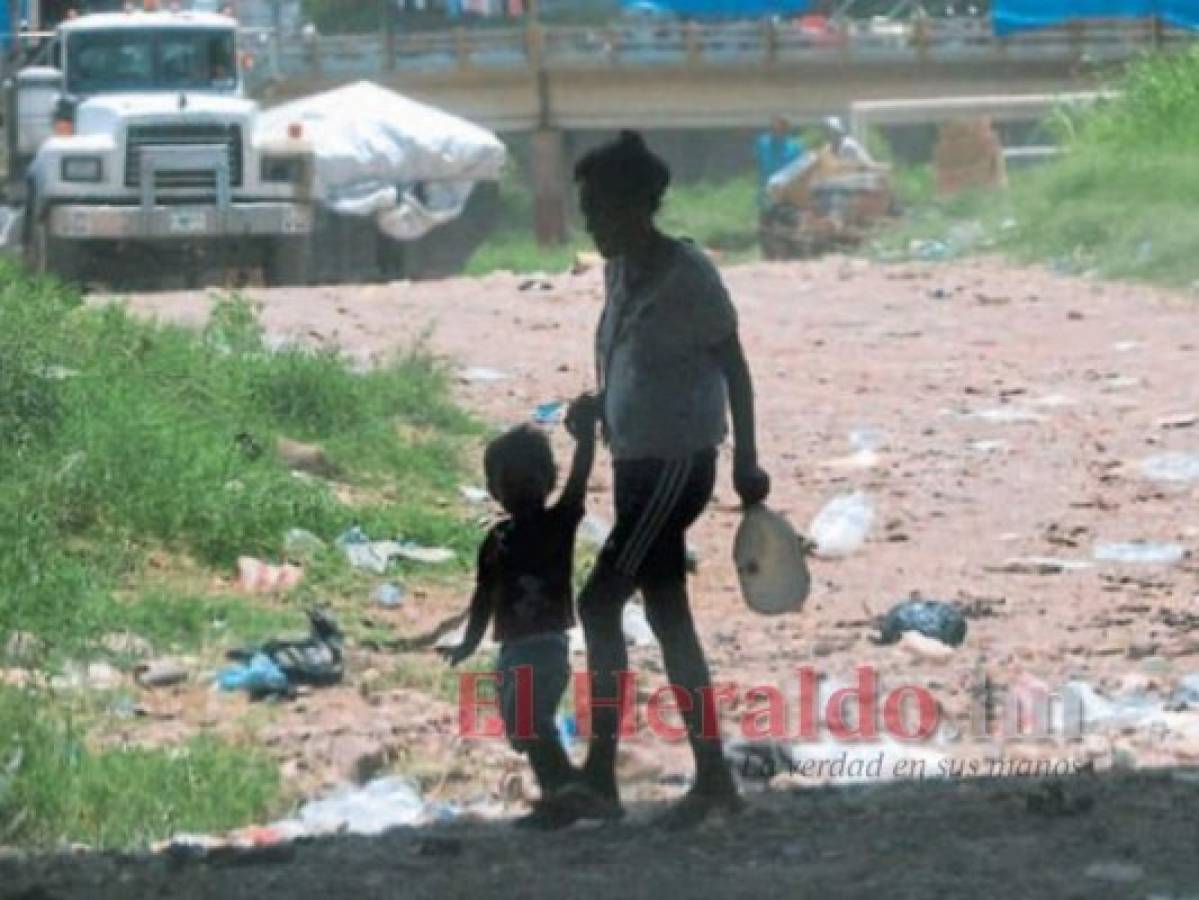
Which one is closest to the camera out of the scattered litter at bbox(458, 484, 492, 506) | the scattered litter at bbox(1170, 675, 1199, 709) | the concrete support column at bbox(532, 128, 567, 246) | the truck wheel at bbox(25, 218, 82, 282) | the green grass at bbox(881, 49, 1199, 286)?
the scattered litter at bbox(1170, 675, 1199, 709)

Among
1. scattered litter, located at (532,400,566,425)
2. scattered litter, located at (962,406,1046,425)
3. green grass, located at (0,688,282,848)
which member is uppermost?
green grass, located at (0,688,282,848)

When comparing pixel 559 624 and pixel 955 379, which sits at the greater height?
pixel 559 624

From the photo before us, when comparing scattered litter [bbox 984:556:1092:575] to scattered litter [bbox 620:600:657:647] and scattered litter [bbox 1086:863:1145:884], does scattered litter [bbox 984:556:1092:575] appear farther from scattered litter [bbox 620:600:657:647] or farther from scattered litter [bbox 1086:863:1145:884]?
scattered litter [bbox 1086:863:1145:884]

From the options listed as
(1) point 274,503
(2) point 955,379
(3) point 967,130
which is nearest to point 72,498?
(1) point 274,503

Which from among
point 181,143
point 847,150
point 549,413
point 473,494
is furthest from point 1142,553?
point 847,150

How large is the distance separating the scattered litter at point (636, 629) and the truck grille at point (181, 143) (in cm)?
1341

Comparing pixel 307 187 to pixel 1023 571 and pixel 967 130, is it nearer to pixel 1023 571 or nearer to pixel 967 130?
pixel 967 130

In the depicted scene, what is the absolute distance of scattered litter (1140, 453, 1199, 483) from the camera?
11531 mm

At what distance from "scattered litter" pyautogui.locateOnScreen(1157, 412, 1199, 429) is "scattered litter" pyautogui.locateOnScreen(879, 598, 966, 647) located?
12.7 feet

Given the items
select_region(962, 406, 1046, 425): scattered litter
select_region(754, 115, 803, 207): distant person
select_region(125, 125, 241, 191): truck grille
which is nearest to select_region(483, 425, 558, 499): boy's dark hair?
select_region(962, 406, 1046, 425): scattered litter

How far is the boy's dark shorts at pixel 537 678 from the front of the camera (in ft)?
19.8

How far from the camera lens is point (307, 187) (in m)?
22.4

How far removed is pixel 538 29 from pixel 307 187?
2247 cm

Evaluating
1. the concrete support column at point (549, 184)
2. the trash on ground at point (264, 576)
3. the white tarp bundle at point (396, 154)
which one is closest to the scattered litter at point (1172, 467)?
the trash on ground at point (264, 576)
